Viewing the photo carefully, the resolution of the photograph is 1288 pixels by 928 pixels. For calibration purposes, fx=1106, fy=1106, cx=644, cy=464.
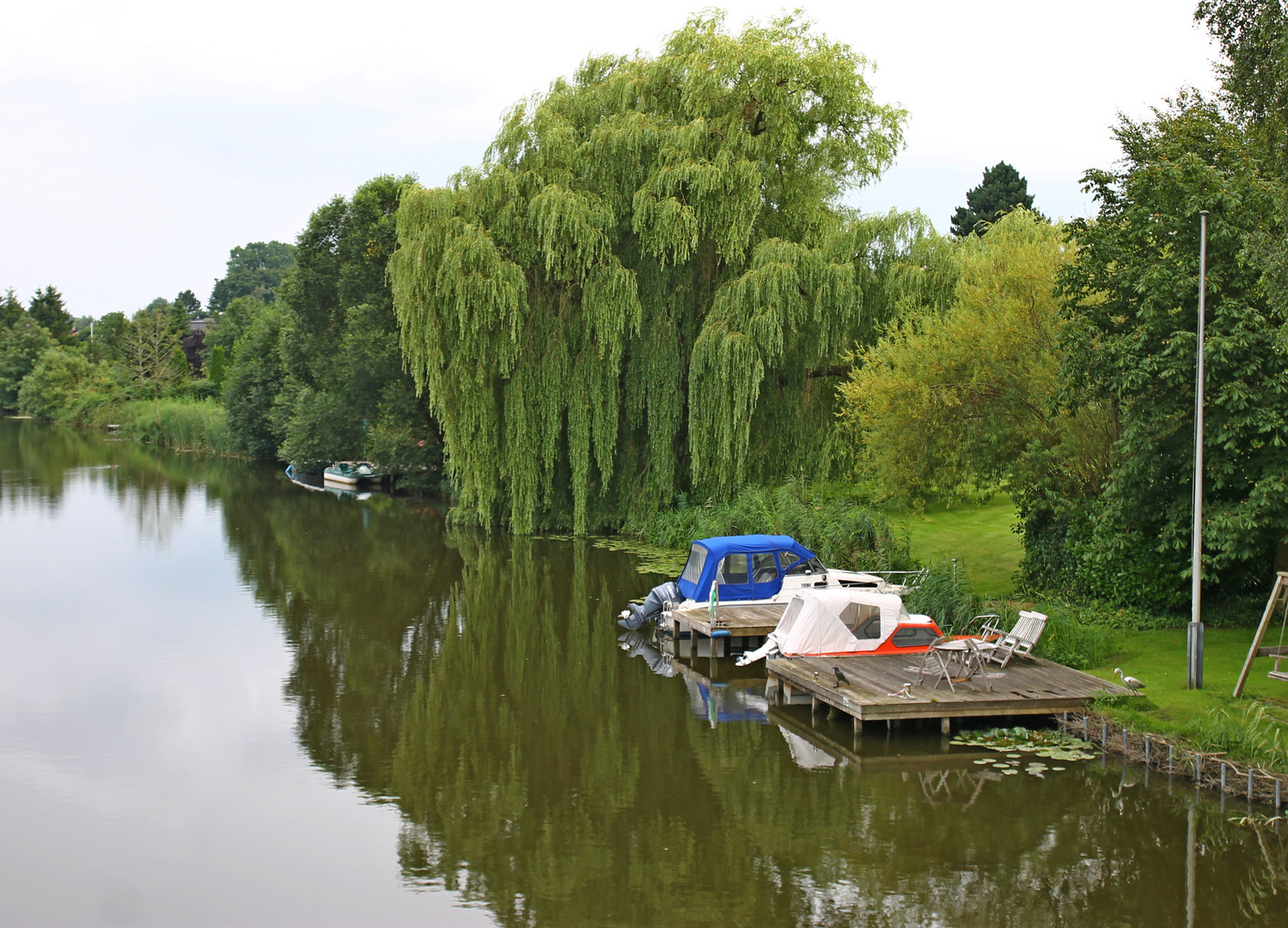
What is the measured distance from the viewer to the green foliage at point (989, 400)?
19.9 meters

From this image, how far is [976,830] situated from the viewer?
11625mm

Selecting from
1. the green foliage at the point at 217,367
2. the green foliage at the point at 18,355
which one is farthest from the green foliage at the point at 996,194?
the green foliage at the point at 18,355

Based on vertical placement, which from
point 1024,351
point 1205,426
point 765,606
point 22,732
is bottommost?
Result: point 22,732

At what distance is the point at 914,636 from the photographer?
56.6 ft

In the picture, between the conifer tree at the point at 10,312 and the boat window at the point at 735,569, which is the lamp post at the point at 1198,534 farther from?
the conifer tree at the point at 10,312

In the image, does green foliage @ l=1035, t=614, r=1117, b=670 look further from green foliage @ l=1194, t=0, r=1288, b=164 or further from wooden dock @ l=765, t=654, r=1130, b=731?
green foliage @ l=1194, t=0, r=1288, b=164

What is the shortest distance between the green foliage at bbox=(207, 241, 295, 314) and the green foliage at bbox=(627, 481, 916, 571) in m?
129

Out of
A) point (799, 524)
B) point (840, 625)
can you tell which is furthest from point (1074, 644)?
point (799, 524)

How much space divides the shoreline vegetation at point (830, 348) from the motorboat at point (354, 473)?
1.18 m

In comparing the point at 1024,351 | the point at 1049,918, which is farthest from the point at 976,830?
the point at 1024,351

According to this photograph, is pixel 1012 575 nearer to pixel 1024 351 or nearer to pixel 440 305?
pixel 1024 351

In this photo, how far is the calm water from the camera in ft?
33.6

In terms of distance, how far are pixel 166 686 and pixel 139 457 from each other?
2047 inches

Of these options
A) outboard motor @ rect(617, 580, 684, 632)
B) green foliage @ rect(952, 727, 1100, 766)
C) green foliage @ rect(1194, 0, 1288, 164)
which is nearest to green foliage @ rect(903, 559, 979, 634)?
green foliage @ rect(952, 727, 1100, 766)
